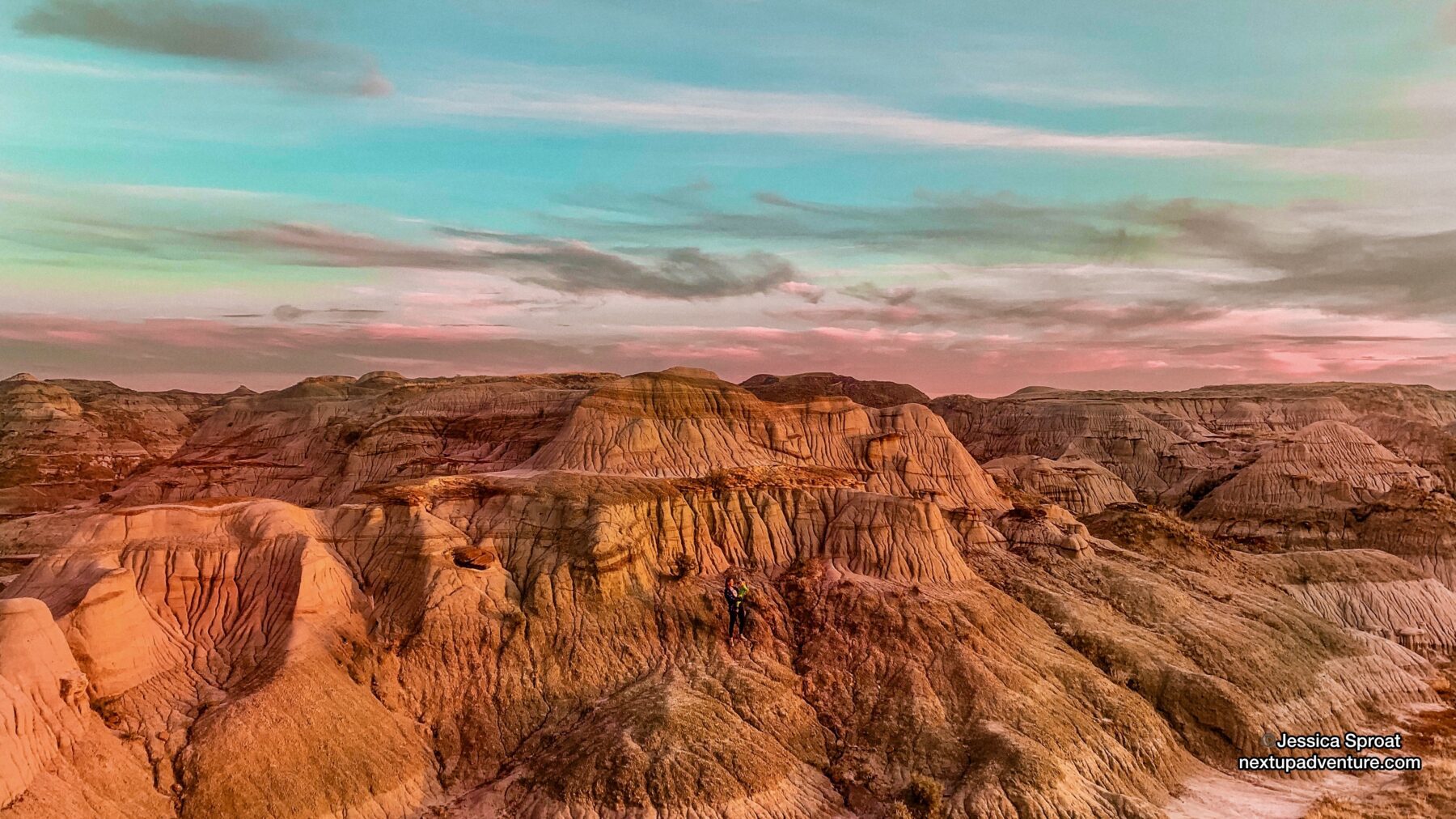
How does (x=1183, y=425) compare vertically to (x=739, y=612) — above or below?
above

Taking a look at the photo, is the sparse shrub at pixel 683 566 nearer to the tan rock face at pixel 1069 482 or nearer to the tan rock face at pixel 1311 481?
the tan rock face at pixel 1069 482

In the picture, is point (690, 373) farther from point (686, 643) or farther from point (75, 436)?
point (75, 436)

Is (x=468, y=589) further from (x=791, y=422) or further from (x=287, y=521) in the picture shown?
(x=791, y=422)

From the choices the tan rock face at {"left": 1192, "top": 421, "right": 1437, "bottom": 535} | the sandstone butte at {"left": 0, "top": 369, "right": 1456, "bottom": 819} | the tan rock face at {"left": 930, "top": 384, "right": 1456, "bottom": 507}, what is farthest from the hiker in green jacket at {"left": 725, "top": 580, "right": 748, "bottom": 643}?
the tan rock face at {"left": 930, "top": 384, "right": 1456, "bottom": 507}

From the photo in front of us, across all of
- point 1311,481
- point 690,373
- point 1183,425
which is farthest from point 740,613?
point 1183,425

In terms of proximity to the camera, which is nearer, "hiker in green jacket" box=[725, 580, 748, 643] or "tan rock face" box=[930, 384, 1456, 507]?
"hiker in green jacket" box=[725, 580, 748, 643]

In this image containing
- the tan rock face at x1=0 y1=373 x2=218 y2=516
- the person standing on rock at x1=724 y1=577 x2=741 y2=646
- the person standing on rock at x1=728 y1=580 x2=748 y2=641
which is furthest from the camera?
the tan rock face at x1=0 y1=373 x2=218 y2=516

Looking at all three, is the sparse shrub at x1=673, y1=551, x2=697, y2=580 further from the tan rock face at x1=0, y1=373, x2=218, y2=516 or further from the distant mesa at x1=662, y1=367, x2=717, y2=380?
the tan rock face at x1=0, y1=373, x2=218, y2=516
